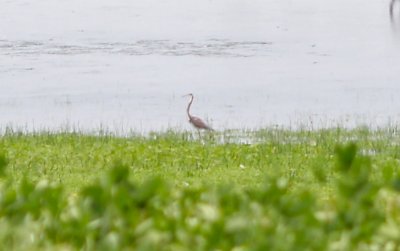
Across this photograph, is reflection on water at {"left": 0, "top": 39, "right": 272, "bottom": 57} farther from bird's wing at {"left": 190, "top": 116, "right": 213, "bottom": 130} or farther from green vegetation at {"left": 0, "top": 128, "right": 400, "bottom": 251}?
green vegetation at {"left": 0, "top": 128, "right": 400, "bottom": 251}

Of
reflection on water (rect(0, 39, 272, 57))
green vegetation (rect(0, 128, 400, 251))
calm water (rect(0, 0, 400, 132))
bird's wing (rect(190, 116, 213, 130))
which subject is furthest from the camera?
reflection on water (rect(0, 39, 272, 57))

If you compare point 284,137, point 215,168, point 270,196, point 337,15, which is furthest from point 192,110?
point 270,196

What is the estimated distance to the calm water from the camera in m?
18.9

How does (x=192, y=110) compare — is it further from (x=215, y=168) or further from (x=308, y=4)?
(x=308, y=4)

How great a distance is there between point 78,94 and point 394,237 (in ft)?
54.7

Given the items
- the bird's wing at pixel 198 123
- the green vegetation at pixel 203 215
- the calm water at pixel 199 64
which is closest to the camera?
the green vegetation at pixel 203 215

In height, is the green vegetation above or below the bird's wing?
above

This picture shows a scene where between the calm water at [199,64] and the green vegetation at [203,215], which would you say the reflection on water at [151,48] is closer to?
the calm water at [199,64]

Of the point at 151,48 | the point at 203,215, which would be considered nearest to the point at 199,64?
the point at 151,48

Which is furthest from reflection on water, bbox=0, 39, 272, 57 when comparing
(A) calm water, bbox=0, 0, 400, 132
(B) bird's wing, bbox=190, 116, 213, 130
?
(B) bird's wing, bbox=190, 116, 213, 130

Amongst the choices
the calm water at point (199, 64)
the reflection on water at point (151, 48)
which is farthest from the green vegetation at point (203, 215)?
the reflection on water at point (151, 48)

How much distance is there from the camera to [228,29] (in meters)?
28.7

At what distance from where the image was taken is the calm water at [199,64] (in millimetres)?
18875

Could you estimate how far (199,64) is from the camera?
941 inches
